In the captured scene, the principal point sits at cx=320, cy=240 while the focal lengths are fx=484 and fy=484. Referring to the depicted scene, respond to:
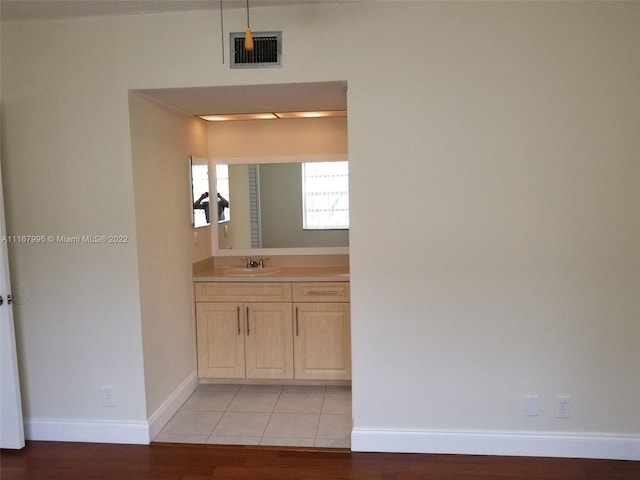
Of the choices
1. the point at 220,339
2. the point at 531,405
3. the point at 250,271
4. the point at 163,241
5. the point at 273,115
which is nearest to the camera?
the point at 531,405

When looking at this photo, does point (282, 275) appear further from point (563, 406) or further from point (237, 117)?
point (563, 406)

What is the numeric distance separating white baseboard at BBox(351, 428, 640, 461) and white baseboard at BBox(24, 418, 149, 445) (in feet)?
4.38

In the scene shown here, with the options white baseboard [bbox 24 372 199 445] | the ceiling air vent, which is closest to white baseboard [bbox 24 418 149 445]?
white baseboard [bbox 24 372 199 445]

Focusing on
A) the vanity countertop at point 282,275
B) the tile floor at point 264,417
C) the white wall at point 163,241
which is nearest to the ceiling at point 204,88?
the white wall at point 163,241

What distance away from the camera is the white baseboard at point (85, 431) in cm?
299

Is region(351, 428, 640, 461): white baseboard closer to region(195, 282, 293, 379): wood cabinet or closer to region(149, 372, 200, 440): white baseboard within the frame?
region(195, 282, 293, 379): wood cabinet

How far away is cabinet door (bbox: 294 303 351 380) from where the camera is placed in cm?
370

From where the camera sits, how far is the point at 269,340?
3.79 m

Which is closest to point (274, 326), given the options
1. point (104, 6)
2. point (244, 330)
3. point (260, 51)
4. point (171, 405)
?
point (244, 330)

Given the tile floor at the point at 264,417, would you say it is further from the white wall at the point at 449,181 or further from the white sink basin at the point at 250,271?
the white sink basin at the point at 250,271

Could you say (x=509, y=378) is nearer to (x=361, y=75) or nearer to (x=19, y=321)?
(x=361, y=75)

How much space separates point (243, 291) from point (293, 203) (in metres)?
0.91

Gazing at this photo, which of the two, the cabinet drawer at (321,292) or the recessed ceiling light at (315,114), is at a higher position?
the recessed ceiling light at (315,114)

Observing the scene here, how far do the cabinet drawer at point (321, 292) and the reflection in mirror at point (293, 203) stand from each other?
566 mm
